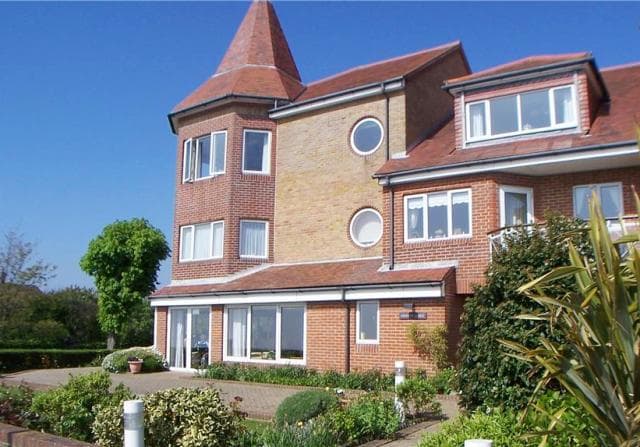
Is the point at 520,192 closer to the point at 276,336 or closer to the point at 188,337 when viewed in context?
the point at 276,336

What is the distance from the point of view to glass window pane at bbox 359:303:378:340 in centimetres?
1992

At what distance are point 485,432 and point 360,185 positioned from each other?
15.7 meters

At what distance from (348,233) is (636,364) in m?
17.3

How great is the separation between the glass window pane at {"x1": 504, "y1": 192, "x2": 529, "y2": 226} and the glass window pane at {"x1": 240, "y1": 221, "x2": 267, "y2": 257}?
989 centimetres

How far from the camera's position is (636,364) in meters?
5.57

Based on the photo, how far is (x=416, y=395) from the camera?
1244 cm

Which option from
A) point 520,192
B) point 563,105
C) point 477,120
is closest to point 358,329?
point 520,192

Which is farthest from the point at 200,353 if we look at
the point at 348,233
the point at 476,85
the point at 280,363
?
the point at 476,85

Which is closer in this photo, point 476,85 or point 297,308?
point 476,85

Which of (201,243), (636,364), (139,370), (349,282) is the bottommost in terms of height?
(139,370)

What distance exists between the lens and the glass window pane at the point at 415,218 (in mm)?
20016

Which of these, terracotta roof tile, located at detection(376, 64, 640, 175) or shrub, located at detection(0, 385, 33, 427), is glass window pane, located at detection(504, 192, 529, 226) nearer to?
terracotta roof tile, located at detection(376, 64, 640, 175)

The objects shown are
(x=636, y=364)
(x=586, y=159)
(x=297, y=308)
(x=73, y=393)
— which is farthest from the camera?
Answer: (x=297, y=308)

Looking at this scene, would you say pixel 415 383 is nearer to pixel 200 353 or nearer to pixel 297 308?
pixel 297 308
